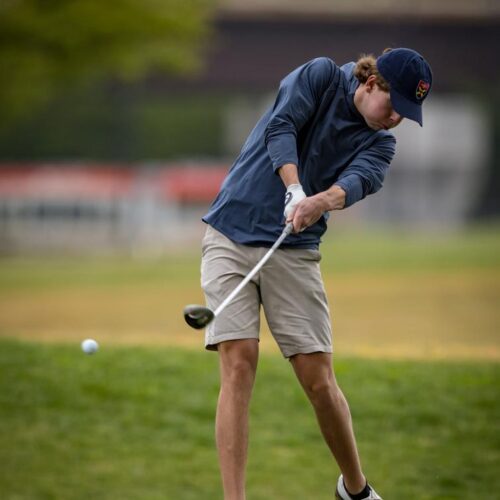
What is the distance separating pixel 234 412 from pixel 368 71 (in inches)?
67.2

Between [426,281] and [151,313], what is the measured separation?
826 centimetres

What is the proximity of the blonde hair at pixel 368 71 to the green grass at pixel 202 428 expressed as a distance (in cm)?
247

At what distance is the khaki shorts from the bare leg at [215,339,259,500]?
10cm

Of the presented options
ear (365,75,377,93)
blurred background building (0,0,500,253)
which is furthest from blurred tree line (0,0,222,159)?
ear (365,75,377,93)

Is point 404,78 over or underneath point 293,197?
over

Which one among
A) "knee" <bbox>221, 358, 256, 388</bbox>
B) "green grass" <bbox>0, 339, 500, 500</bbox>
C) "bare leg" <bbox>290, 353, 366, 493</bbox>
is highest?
"knee" <bbox>221, 358, 256, 388</bbox>

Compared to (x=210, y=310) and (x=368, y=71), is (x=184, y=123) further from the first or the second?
(x=210, y=310)

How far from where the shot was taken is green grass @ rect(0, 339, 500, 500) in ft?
21.3

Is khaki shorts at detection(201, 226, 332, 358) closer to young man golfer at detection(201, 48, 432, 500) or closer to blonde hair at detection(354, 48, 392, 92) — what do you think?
young man golfer at detection(201, 48, 432, 500)

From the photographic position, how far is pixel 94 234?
44.8 meters

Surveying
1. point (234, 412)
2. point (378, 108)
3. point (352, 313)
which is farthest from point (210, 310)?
point (352, 313)

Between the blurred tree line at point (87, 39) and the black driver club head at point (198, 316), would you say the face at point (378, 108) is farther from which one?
the blurred tree line at point (87, 39)

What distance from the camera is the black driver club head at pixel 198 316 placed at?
4965mm

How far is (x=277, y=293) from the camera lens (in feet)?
17.4
